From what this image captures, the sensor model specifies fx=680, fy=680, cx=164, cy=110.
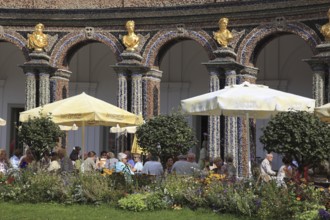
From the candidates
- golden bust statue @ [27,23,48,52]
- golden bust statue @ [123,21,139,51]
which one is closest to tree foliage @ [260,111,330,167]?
golden bust statue @ [123,21,139,51]

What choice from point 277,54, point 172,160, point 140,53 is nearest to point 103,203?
point 172,160

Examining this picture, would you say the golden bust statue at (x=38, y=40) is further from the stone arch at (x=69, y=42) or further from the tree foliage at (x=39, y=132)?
the tree foliage at (x=39, y=132)

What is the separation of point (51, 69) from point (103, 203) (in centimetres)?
1342

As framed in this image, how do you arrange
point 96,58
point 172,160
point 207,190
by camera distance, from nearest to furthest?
point 207,190 → point 172,160 → point 96,58

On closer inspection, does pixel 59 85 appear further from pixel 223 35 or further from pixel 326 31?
pixel 326 31

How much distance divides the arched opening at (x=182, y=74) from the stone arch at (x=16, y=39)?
5.99 m

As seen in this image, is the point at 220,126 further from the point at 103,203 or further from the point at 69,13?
the point at 103,203

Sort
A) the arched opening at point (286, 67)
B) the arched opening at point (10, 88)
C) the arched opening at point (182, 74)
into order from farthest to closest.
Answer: the arched opening at point (10, 88)
the arched opening at point (182, 74)
the arched opening at point (286, 67)

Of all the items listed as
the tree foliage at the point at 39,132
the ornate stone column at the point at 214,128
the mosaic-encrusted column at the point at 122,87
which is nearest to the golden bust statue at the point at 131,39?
the mosaic-encrusted column at the point at 122,87

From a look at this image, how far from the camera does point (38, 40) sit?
86.3 feet

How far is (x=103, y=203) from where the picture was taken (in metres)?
13.9

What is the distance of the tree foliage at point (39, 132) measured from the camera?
57.7ft

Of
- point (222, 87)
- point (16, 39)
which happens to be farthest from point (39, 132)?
point (16, 39)

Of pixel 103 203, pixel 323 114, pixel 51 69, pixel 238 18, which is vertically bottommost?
pixel 103 203
